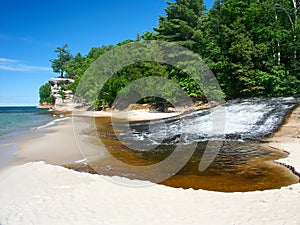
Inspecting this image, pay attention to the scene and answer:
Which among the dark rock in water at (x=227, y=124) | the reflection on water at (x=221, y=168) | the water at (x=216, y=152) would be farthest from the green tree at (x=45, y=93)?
the reflection on water at (x=221, y=168)

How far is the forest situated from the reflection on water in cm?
1473

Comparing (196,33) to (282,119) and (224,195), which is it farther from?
(224,195)

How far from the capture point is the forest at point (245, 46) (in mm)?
24641

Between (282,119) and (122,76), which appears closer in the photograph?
(282,119)

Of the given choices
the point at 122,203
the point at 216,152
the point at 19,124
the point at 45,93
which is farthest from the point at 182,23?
the point at 45,93

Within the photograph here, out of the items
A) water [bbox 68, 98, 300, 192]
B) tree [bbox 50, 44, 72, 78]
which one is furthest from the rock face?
water [bbox 68, 98, 300, 192]

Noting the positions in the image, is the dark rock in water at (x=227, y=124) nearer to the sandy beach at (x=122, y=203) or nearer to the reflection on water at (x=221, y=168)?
Result: the reflection on water at (x=221, y=168)

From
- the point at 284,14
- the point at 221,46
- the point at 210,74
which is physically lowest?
the point at 210,74

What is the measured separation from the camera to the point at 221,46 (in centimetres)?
3031

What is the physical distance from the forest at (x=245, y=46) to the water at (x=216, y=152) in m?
8.12

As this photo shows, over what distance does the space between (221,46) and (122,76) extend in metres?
19.9

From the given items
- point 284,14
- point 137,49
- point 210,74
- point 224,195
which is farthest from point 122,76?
point 224,195

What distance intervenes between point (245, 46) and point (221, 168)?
2031 centimetres

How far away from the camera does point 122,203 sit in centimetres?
551
